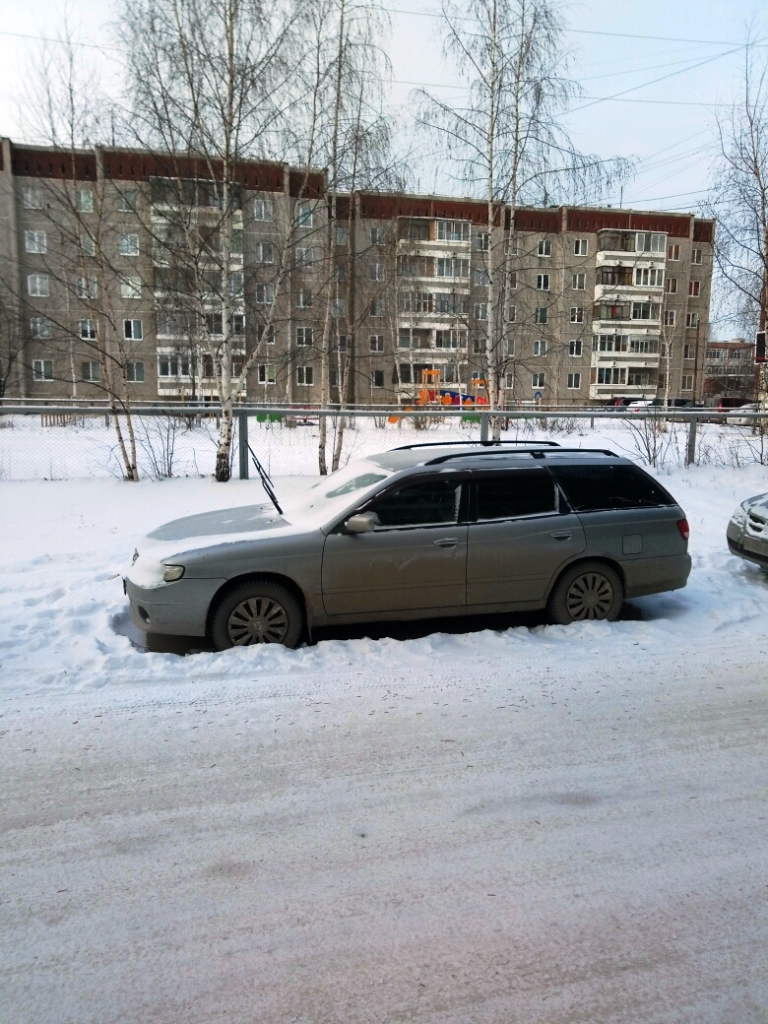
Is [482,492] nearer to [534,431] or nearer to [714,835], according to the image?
[714,835]

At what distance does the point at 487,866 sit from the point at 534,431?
15.8 metres

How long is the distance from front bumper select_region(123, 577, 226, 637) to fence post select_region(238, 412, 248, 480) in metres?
7.01

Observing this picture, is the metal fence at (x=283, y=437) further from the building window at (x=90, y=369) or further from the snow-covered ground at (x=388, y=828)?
the building window at (x=90, y=369)

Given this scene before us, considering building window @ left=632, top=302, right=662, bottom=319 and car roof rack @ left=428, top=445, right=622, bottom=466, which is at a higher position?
building window @ left=632, top=302, right=662, bottom=319

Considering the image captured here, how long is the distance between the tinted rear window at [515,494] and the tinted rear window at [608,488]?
0.17 meters

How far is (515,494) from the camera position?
18.7 feet

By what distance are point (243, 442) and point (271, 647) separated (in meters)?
7.39

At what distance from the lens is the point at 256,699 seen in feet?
14.3

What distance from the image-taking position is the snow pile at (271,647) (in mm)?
4742

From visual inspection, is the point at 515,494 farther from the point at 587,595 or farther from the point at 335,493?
the point at 335,493

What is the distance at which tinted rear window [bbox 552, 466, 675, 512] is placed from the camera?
5.89 meters

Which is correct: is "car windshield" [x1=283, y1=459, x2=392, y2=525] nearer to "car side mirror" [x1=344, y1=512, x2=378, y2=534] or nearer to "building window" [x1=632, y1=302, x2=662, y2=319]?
"car side mirror" [x1=344, y1=512, x2=378, y2=534]

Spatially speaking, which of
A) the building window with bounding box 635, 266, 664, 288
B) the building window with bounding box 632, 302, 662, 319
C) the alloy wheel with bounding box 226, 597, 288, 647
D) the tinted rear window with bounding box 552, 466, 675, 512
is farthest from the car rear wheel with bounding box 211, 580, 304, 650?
the building window with bounding box 632, 302, 662, 319

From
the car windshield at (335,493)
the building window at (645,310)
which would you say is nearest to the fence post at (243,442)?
the car windshield at (335,493)
